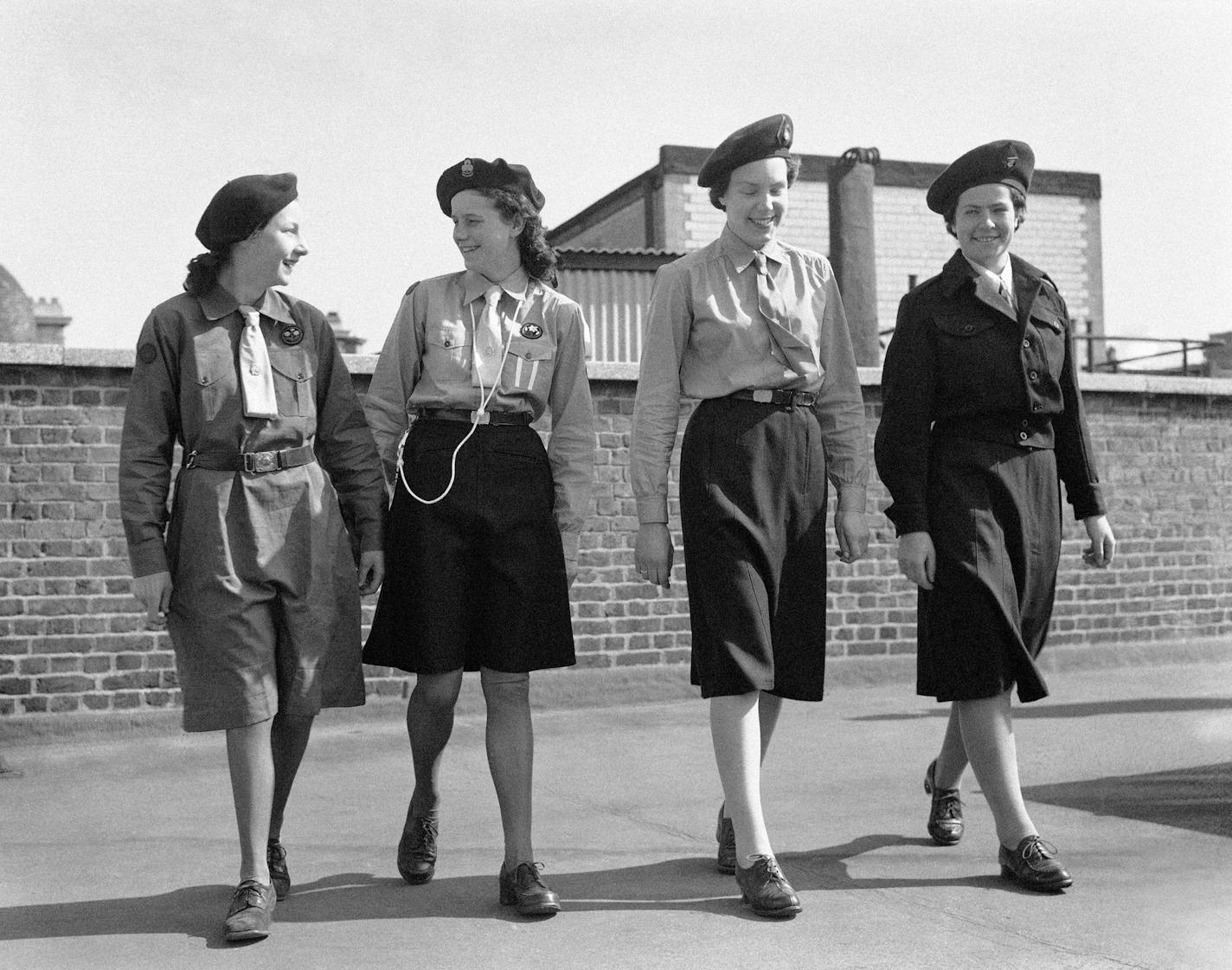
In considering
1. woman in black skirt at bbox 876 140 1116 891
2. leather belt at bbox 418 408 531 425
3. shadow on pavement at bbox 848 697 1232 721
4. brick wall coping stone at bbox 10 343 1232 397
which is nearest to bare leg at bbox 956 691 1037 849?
woman in black skirt at bbox 876 140 1116 891

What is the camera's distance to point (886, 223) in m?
29.8

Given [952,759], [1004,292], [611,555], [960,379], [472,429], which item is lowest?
[952,759]

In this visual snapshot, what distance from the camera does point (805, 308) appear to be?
163 inches

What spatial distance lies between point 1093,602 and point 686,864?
6557mm

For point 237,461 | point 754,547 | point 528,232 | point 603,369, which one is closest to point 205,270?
point 237,461

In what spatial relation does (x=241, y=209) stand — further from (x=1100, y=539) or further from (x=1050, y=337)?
(x=1100, y=539)

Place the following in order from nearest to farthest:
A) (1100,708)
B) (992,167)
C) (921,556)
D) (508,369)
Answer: (508,369) < (921,556) < (992,167) < (1100,708)

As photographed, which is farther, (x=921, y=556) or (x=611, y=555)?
(x=611, y=555)

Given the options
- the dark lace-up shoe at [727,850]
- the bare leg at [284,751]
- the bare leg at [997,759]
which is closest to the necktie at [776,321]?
the bare leg at [997,759]

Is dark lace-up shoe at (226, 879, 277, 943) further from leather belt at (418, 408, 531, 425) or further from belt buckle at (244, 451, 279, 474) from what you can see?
leather belt at (418, 408, 531, 425)

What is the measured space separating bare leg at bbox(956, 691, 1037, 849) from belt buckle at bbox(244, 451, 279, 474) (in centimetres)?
206

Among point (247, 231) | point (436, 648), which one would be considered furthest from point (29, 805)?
point (247, 231)

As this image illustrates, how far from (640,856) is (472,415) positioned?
4.95ft

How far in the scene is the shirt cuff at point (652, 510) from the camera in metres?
4.09
